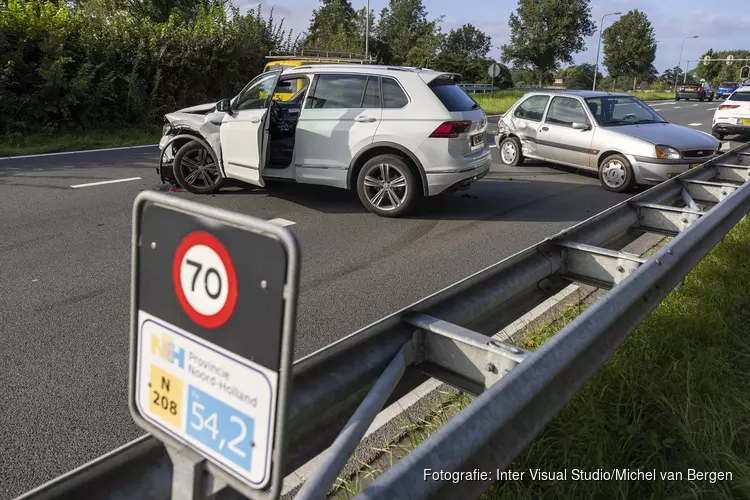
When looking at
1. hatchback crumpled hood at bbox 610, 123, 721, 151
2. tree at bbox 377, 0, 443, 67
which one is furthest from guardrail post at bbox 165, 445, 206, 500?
tree at bbox 377, 0, 443, 67

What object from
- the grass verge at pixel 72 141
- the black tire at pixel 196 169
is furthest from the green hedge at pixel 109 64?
the black tire at pixel 196 169

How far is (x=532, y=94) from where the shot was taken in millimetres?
11500

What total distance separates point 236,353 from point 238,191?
314 inches

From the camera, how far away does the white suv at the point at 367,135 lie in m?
7.44

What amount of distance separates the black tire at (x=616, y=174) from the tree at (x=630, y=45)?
64381mm

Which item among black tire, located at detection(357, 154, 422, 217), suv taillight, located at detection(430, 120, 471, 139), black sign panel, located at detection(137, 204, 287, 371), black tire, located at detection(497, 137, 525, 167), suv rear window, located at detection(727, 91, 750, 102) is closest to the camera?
black sign panel, located at detection(137, 204, 287, 371)

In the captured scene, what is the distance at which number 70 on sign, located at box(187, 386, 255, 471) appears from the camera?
4.05 feet

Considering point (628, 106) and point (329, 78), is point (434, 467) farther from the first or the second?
point (628, 106)

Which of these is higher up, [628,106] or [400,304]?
[628,106]

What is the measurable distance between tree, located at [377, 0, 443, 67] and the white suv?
4821 cm

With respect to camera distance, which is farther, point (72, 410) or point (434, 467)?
Answer: point (72, 410)

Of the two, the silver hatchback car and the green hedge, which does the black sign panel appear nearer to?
the silver hatchback car

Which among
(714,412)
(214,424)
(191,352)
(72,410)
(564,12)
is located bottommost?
(72,410)

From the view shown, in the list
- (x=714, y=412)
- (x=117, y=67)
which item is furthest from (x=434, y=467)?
(x=117, y=67)
